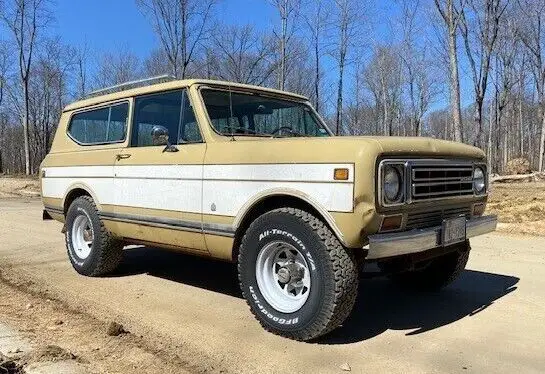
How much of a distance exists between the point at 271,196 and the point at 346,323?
1.23 metres

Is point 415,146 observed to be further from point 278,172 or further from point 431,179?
point 278,172

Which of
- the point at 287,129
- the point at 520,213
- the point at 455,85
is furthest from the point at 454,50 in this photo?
the point at 287,129

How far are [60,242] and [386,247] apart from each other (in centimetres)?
637

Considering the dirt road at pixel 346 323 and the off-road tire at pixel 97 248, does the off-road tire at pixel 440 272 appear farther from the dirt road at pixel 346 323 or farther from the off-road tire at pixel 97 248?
the off-road tire at pixel 97 248

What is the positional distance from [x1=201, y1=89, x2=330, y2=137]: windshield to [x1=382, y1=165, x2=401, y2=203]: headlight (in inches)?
65.4

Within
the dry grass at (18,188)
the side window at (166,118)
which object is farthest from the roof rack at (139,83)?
the dry grass at (18,188)

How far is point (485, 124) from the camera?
49156 millimetres

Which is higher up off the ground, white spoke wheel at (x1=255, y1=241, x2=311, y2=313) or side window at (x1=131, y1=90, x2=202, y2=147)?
side window at (x1=131, y1=90, x2=202, y2=147)

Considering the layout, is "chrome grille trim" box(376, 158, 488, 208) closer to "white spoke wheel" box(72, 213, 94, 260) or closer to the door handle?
the door handle

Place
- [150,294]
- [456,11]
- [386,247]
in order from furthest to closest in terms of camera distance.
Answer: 1. [456,11]
2. [150,294]
3. [386,247]

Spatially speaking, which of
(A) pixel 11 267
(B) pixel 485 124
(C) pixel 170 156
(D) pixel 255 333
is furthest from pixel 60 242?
(B) pixel 485 124

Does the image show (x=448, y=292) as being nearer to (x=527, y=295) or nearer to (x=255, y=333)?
(x=527, y=295)

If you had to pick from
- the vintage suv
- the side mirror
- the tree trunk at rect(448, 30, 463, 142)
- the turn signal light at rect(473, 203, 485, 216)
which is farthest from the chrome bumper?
the tree trunk at rect(448, 30, 463, 142)

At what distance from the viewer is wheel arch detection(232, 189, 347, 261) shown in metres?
3.48
